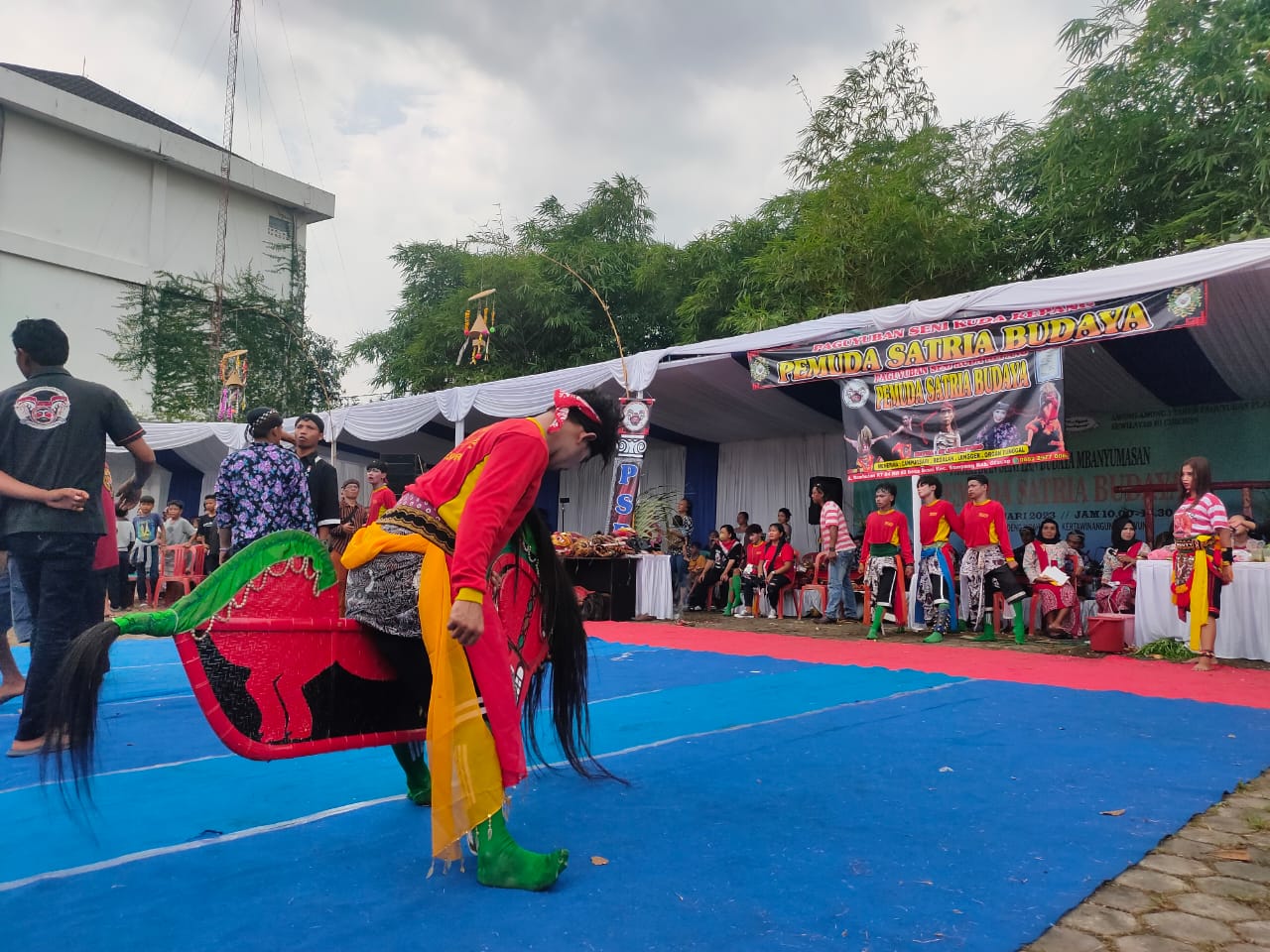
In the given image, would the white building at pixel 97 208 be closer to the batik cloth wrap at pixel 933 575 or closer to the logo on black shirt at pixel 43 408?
the batik cloth wrap at pixel 933 575

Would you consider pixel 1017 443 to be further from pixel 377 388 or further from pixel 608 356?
pixel 377 388

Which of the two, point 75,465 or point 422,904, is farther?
point 75,465

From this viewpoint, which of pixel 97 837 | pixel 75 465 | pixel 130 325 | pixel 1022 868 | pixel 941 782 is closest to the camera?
pixel 1022 868

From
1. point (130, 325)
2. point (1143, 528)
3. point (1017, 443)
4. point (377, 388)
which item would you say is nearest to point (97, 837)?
point (1017, 443)

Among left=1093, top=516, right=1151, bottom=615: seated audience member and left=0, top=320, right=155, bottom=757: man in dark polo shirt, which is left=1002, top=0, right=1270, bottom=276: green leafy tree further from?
left=0, top=320, right=155, bottom=757: man in dark polo shirt

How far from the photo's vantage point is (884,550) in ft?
27.7

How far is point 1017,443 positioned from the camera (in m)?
7.33

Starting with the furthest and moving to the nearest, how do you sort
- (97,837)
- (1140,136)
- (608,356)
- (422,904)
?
(608,356) < (1140,136) < (97,837) < (422,904)

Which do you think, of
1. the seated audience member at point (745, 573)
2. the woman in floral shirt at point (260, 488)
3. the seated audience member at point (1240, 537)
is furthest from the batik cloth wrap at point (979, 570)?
the woman in floral shirt at point (260, 488)

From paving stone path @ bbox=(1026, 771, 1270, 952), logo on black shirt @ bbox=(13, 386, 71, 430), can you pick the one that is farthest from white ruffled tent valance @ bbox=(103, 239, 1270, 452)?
logo on black shirt @ bbox=(13, 386, 71, 430)

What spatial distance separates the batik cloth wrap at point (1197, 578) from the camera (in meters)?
6.11

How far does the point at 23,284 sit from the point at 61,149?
11.5 feet

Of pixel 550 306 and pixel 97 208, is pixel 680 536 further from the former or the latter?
pixel 97 208

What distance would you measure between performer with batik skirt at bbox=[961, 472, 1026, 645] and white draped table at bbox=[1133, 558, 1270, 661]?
3.65 feet
